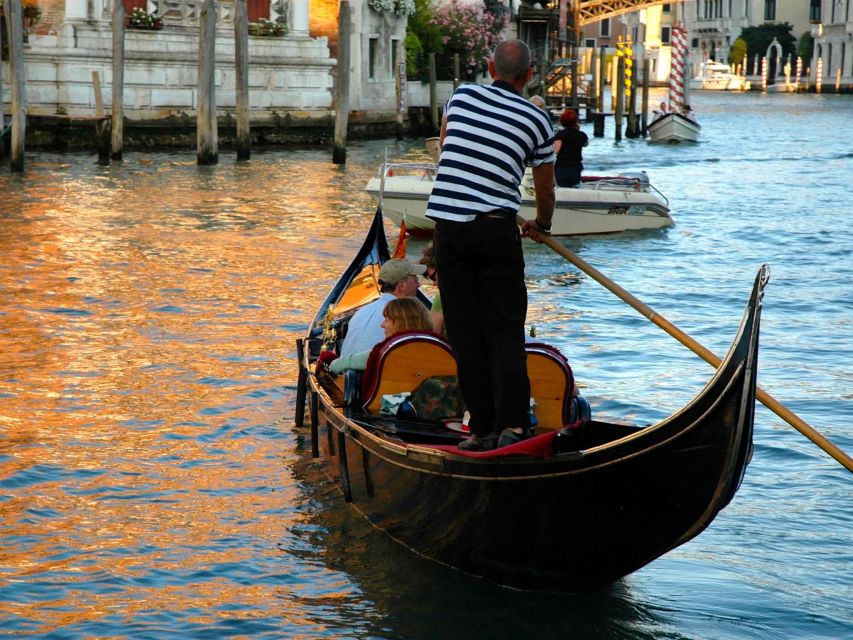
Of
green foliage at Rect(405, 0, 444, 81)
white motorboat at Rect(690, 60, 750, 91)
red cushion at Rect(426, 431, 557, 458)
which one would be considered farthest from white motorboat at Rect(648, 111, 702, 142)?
white motorboat at Rect(690, 60, 750, 91)

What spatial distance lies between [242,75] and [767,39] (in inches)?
2125

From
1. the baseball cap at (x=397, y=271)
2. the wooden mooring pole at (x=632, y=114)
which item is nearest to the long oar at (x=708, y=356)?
the baseball cap at (x=397, y=271)

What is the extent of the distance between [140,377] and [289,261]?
344cm

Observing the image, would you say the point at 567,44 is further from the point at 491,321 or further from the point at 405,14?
the point at 491,321

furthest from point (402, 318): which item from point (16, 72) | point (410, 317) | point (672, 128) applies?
point (672, 128)

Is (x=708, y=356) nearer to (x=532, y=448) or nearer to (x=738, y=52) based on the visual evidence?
(x=532, y=448)

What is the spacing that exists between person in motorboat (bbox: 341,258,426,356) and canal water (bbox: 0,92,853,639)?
1.48 feet

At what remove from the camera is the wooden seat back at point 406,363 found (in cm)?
411

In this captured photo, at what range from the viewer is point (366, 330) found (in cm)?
457

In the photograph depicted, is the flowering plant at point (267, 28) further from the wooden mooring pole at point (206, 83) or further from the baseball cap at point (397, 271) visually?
the baseball cap at point (397, 271)

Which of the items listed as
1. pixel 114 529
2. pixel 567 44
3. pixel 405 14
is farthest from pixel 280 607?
pixel 567 44

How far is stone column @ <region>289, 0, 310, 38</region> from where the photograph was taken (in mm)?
18719

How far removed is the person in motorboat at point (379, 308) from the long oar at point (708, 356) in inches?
30.4

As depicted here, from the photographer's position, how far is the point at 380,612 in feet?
11.9
